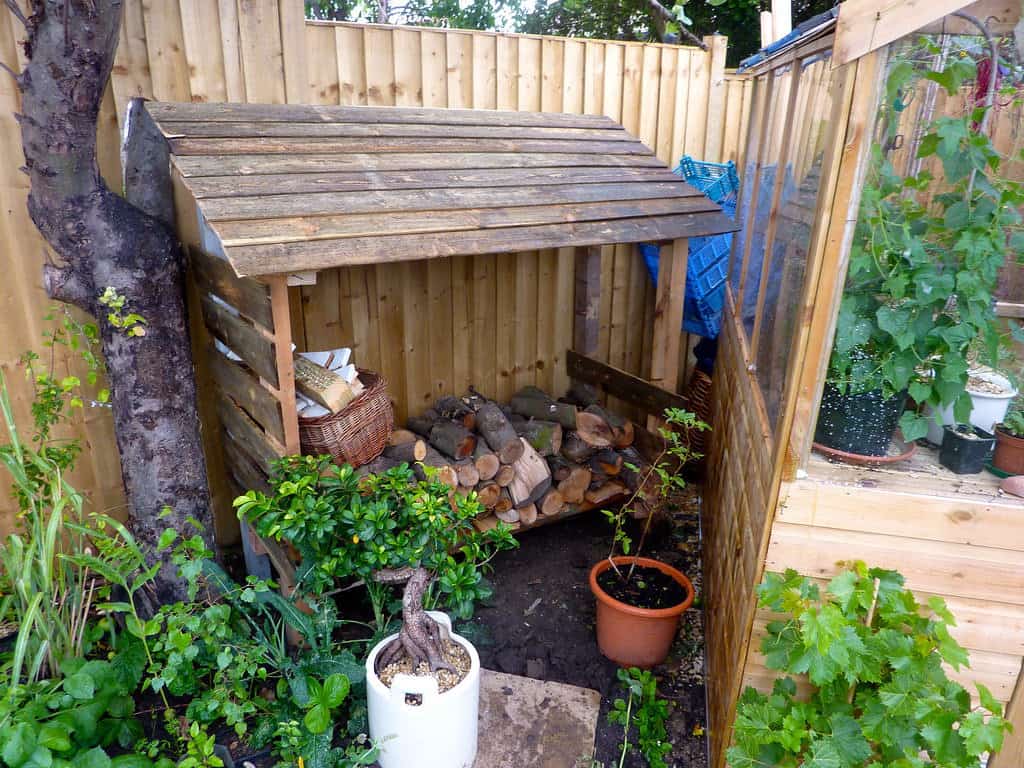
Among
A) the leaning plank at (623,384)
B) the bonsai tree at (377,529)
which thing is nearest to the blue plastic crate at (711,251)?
the leaning plank at (623,384)

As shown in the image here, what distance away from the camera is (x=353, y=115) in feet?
10.0

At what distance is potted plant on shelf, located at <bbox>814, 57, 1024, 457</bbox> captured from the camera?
5.26 feet

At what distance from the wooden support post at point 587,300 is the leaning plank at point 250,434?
7.01ft

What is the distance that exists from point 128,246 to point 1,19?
0.98 m

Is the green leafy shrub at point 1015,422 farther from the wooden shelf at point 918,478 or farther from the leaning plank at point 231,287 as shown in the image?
the leaning plank at point 231,287

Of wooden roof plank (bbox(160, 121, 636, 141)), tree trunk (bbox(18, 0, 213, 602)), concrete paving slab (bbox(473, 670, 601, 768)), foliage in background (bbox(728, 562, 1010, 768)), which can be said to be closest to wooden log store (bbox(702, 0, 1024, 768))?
foliage in background (bbox(728, 562, 1010, 768))

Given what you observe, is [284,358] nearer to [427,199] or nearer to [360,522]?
[360,522]

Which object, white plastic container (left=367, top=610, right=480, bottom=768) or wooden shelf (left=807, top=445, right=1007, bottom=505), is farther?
white plastic container (left=367, top=610, right=480, bottom=768)

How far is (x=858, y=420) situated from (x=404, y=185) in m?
1.79

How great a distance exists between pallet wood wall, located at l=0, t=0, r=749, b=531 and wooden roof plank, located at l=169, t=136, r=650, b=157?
0.57 m

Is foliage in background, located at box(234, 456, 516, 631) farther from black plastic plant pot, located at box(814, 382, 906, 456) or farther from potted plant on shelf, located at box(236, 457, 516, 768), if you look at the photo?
black plastic plant pot, located at box(814, 382, 906, 456)

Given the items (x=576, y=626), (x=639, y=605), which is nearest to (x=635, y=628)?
(x=639, y=605)

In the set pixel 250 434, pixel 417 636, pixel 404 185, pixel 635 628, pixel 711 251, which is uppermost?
pixel 404 185

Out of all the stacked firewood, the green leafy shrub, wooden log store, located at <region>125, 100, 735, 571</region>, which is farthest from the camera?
the stacked firewood
